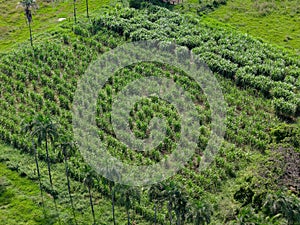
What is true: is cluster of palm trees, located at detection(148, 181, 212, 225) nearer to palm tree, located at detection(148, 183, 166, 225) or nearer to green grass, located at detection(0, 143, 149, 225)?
palm tree, located at detection(148, 183, 166, 225)

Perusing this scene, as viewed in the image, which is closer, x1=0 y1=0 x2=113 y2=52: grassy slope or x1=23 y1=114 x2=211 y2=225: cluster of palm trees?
x1=23 y1=114 x2=211 y2=225: cluster of palm trees

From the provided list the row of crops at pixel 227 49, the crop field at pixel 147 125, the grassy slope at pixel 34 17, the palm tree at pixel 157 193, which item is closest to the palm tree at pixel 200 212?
the crop field at pixel 147 125

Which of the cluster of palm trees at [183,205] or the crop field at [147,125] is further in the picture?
the crop field at [147,125]

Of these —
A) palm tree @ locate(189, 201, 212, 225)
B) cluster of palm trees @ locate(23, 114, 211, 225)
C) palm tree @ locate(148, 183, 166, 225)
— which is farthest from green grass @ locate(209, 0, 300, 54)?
palm tree @ locate(189, 201, 212, 225)

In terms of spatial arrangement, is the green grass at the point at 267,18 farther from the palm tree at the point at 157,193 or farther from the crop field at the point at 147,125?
the palm tree at the point at 157,193

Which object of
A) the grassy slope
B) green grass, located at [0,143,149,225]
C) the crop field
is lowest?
green grass, located at [0,143,149,225]

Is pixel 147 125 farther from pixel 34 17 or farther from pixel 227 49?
pixel 34 17
